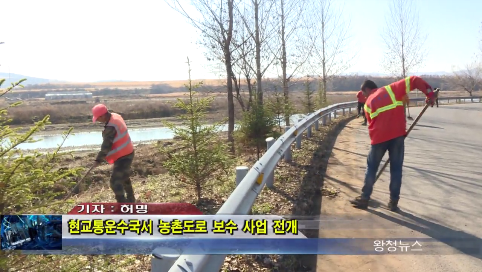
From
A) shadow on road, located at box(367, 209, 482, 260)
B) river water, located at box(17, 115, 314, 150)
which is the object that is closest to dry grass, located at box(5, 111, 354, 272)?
shadow on road, located at box(367, 209, 482, 260)

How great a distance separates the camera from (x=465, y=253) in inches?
140

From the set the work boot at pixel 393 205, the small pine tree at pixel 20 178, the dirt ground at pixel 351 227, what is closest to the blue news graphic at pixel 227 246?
the dirt ground at pixel 351 227

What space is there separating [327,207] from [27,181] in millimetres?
3631

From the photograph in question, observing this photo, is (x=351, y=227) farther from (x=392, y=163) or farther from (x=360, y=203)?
(x=392, y=163)

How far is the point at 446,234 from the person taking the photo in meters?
3.99

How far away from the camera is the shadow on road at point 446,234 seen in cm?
365

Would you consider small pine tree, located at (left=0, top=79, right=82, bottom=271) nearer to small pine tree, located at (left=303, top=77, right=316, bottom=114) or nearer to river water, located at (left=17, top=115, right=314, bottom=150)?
small pine tree, located at (left=303, top=77, right=316, bottom=114)

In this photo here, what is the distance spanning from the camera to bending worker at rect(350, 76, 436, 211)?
477 centimetres

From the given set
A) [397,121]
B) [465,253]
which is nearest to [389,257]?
[465,253]

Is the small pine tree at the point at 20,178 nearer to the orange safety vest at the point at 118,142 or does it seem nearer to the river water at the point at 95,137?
the orange safety vest at the point at 118,142

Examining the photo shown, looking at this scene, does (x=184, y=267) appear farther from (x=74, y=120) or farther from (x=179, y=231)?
(x=74, y=120)

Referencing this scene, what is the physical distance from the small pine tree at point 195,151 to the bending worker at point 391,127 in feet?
7.49

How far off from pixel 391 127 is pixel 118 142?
13.2 feet

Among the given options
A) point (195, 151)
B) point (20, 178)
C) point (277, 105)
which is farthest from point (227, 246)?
point (277, 105)
